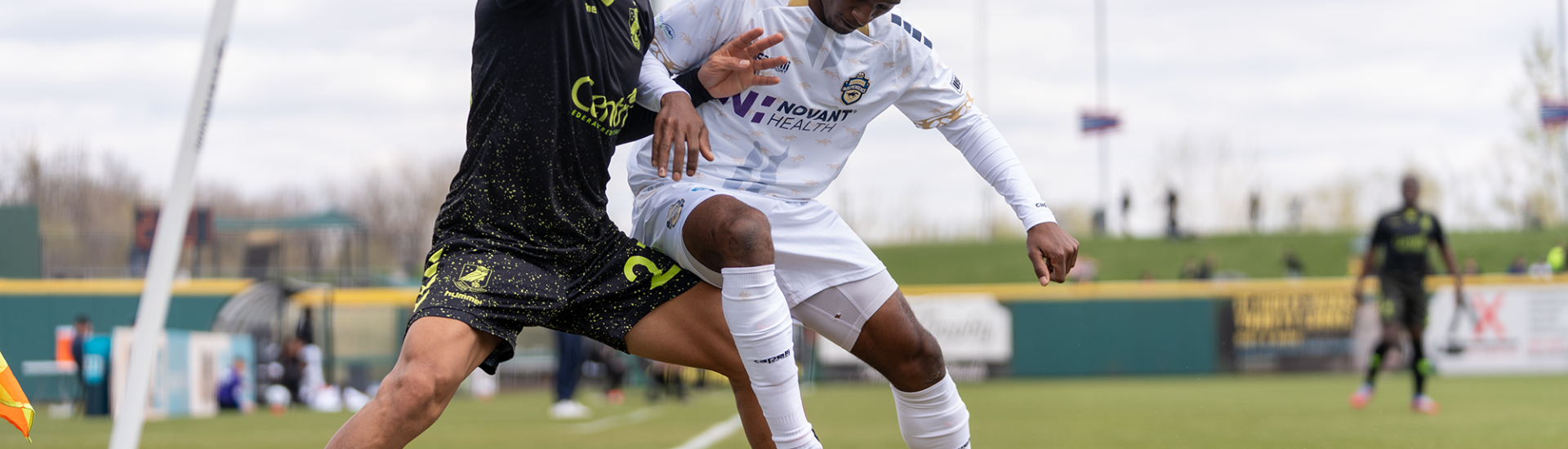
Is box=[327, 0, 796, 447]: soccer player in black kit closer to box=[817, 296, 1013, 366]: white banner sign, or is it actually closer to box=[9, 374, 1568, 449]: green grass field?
box=[9, 374, 1568, 449]: green grass field

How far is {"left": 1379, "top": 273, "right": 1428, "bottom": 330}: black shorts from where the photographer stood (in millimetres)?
11203

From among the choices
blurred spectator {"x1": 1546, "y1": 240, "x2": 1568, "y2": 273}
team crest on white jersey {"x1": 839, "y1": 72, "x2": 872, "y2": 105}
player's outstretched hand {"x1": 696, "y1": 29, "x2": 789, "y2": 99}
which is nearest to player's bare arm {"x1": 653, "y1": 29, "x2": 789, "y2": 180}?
player's outstretched hand {"x1": 696, "y1": 29, "x2": 789, "y2": 99}

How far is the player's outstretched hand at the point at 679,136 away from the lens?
3.35m

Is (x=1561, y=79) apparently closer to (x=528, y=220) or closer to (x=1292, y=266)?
(x=1292, y=266)

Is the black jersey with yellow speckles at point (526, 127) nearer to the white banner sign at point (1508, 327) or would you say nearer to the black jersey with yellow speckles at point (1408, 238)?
the black jersey with yellow speckles at point (1408, 238)

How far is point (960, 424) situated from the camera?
3.83 m

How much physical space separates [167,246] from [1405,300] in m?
10.9

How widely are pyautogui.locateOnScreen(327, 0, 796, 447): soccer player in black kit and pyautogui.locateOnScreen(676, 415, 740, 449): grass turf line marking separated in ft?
14.3

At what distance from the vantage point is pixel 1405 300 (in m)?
11.3

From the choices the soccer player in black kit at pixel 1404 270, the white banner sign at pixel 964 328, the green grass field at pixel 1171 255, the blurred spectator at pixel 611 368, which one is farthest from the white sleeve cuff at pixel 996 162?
the green grass field at pixel 1171 255

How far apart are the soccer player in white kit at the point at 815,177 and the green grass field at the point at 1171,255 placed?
3413cm

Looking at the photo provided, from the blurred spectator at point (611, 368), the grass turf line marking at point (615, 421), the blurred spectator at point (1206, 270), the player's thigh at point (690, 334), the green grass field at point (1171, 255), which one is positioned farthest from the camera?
the green grass field at point (1171, 255)

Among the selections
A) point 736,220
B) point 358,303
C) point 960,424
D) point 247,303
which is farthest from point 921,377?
point 358,303

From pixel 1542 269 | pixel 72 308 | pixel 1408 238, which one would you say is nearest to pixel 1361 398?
pixel 1408 238
